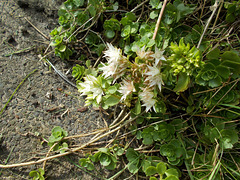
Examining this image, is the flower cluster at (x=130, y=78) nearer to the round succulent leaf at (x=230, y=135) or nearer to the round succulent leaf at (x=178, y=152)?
the round succulent leaf at (x=178, y=152)

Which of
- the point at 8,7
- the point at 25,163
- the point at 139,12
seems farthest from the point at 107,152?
the point at 8,7

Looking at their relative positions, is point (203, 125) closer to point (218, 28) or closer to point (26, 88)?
point (218, 28)

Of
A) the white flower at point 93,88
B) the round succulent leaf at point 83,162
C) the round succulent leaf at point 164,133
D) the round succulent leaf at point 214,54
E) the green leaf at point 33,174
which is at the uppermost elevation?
the round succulent leaf at point 214,54

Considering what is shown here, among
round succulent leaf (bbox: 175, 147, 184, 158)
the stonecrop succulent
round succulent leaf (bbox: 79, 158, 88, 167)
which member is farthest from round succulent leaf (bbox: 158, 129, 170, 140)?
round succulent leaf (bbox: 79, 158, 88, 167)

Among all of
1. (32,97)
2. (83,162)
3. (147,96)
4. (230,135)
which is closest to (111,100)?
(147,96)

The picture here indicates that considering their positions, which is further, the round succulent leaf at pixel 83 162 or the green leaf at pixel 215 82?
the round succulent leaf at pixel 83 162

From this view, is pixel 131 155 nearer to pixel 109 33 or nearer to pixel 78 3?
pixel 109 33

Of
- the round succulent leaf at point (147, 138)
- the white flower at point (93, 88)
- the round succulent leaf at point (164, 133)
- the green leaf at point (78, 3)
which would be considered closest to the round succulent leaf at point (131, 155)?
the round succulent leaf at point (147, 138)

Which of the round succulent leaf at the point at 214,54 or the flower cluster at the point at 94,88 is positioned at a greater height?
the round succulent leaf at the point at 214,54
